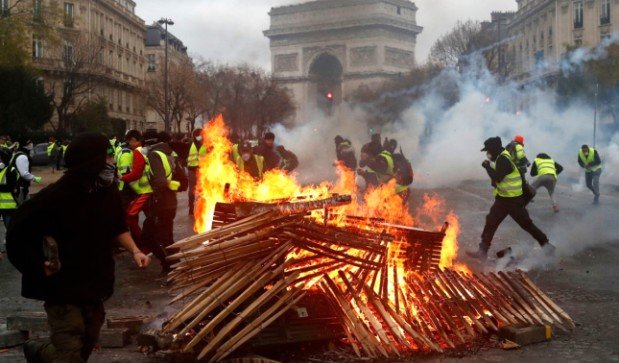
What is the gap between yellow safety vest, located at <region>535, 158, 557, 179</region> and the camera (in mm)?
14102

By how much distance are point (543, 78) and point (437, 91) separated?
7914 mm

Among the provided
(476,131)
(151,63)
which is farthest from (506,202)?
(151,63)

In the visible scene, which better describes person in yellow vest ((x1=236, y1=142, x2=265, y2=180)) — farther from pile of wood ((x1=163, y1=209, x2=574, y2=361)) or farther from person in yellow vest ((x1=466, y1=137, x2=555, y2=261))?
pile of wood ((x1=163, y1=209, x2=574, y2=361))

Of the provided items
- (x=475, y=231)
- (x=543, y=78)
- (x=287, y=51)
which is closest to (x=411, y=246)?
(x=475, y=231)

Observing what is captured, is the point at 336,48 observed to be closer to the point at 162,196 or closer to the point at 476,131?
the point at 476,131

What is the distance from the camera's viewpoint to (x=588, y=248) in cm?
1005

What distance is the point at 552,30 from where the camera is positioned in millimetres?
58906

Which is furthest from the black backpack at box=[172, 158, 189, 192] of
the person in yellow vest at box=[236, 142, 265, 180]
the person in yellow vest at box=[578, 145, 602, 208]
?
the person in yellow vest at box=[578, 145, 602, 208]

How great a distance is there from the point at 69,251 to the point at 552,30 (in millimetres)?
61364

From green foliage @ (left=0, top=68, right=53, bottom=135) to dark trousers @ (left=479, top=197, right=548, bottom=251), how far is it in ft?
109

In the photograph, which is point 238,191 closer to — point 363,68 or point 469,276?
point 469,276

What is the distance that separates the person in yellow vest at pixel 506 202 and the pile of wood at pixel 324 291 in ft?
10.1

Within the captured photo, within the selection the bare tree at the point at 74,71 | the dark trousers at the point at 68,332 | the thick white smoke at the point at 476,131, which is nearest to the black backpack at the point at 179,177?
the dark trousers at the point at 68,332

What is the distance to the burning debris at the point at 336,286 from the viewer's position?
501 centimetres
